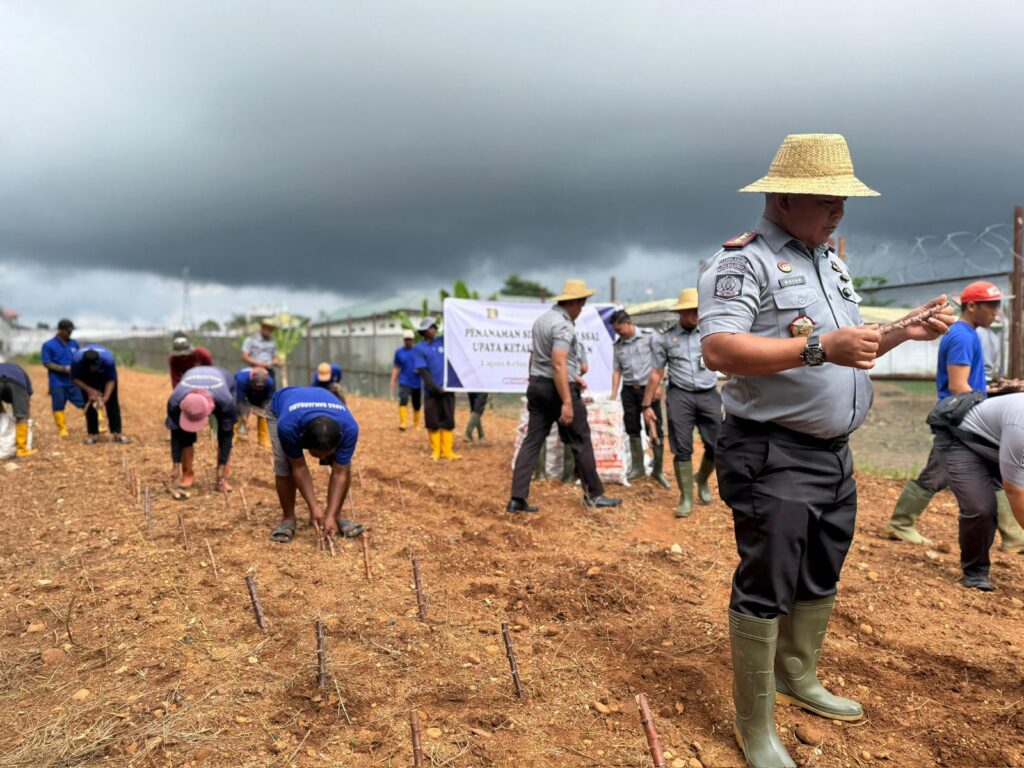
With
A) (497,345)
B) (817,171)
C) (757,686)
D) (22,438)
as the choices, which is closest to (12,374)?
(22,438)

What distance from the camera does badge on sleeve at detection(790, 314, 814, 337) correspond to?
2.25 metres

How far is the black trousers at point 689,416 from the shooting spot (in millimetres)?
5871

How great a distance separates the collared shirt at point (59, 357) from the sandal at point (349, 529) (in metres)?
5.86

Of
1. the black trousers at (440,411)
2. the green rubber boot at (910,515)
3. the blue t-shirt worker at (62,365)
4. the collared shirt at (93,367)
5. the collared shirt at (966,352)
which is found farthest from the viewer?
the blue t-shirt worker at (62,365)

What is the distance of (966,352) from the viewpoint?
4613 mm

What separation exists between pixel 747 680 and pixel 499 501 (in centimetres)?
401

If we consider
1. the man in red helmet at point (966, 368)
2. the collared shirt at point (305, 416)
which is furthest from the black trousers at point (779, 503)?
the collared shirt at point (305, 416)

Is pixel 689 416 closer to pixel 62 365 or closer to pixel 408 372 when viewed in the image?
pixel 408 372

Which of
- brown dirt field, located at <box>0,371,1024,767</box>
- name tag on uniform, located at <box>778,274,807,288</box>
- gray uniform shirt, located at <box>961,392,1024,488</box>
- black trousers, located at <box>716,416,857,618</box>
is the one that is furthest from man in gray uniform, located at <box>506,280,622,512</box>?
name tag on uniform, located at <box>778,274,807,288</box>

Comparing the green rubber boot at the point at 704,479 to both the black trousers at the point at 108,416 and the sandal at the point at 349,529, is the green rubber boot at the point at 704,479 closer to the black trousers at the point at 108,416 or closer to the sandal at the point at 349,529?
the sandal at the point at 349,529

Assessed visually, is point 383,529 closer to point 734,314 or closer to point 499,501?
point 499,501

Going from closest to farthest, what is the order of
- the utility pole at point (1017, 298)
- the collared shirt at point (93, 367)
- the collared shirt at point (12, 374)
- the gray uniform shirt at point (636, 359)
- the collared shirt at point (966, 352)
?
the collared shirt at point (966, 352) < the gray uniform shirt at point (636, 359) < the utility pole at point (1017, 298) < the collared shirt at point (12, 374) < the collared shirt at point (93, 367)

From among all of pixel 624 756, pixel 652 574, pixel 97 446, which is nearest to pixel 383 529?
pixel 652 574

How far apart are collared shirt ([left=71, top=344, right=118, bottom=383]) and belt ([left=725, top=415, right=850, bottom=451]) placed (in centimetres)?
795
